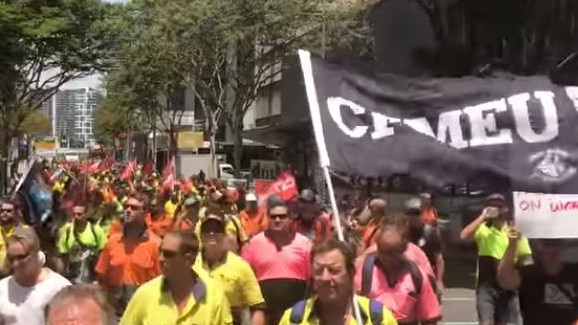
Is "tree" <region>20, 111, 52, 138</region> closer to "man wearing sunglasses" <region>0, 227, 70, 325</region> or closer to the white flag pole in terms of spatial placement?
"man wearing sunglasses" <region>0, 227, 70, 325</region>

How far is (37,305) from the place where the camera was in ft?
18.3

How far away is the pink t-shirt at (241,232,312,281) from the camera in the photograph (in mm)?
8102

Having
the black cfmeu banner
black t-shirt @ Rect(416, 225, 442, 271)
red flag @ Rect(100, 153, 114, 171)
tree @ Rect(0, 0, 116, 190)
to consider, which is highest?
tree @ Rect(0, 0, 116, 190)

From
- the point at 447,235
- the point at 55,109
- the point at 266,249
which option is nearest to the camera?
the point at 266,249

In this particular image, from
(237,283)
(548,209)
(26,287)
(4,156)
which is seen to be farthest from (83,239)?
(4,156)

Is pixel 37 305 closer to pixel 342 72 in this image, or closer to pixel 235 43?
pixel 342 72

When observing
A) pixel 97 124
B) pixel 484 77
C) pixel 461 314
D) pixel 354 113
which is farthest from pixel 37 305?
pixel 97 124

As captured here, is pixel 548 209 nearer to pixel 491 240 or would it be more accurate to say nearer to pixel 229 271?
pixel 229 271

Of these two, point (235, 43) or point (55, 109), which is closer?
point (235, 43)

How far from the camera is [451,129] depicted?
5.61 m

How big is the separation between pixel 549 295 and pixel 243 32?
29050 mm

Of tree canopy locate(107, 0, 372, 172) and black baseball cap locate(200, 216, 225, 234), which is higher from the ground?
tree canopy locate(107, 0, 372, 172)

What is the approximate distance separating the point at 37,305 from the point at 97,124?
4236 inches

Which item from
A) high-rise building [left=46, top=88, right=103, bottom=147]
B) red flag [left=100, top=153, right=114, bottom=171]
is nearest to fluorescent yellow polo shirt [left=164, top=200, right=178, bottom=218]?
red flag [left=100, top=153, right=114, bottom=171]
